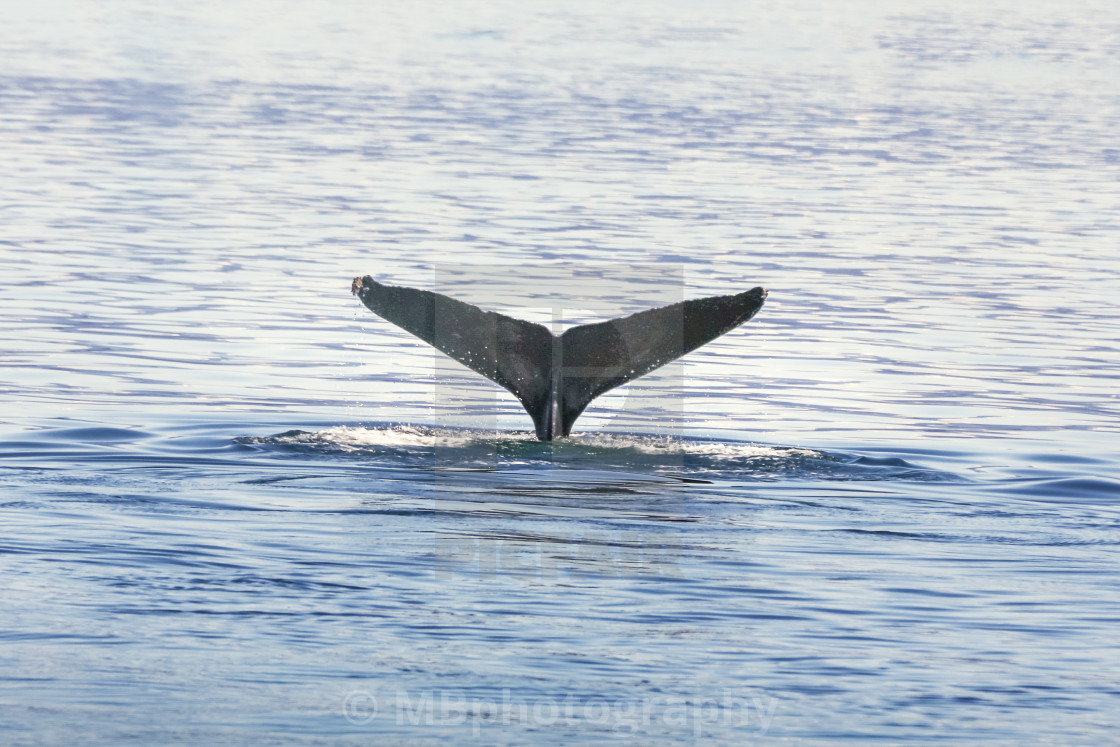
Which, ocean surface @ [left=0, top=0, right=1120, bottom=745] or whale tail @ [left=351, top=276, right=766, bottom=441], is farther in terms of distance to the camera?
whale tail @ [left=351, top=276, right=766, bottom=441]

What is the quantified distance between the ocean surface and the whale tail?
1.97 ft

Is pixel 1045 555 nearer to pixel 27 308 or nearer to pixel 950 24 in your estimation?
pixel 27 308

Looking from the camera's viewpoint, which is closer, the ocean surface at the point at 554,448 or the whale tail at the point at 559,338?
the ocean surface at the point at 554,448

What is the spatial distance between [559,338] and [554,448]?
0.82 metres

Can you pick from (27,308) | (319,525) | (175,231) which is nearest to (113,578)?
(319,525)

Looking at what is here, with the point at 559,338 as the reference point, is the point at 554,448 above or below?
below

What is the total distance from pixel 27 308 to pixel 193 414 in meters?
6.14

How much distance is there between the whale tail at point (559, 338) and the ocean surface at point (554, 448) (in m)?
0.60

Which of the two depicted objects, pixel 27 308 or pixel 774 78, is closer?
pixel 27 308

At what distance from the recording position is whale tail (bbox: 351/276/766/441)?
39.3 ft

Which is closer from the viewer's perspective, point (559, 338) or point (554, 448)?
Result: point (559, 338)

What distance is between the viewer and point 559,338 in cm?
1248

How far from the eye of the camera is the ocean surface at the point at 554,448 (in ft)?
25.7

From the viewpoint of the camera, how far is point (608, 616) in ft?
29.1
